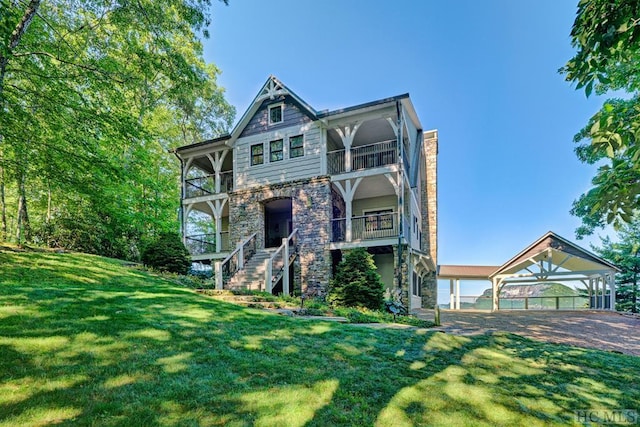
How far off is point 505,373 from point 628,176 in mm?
3162

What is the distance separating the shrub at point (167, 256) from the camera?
476 inches

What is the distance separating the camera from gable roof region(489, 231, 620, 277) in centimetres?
1490

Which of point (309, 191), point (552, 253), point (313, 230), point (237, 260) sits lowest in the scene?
point (237, 260)

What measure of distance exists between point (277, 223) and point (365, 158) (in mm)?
5533

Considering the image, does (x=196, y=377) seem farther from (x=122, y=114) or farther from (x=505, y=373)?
(x=122, y=114)

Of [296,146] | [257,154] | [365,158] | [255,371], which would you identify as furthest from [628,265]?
[255,371]

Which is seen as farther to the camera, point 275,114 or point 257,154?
point 257,154

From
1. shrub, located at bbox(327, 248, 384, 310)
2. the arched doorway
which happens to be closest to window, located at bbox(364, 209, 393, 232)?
shrub, located at bbox(327, 248, 384, 310)

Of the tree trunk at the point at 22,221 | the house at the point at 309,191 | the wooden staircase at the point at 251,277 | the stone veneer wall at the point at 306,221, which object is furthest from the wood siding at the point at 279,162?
the tree trunk at the point at 22,221

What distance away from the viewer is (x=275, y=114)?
15.1 metres

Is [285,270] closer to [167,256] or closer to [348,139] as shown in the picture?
[167,256]

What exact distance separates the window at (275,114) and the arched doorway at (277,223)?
12.8 ft

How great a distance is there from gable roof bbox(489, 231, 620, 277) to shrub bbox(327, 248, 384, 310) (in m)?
9.48

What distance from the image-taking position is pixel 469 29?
16.1 metres
